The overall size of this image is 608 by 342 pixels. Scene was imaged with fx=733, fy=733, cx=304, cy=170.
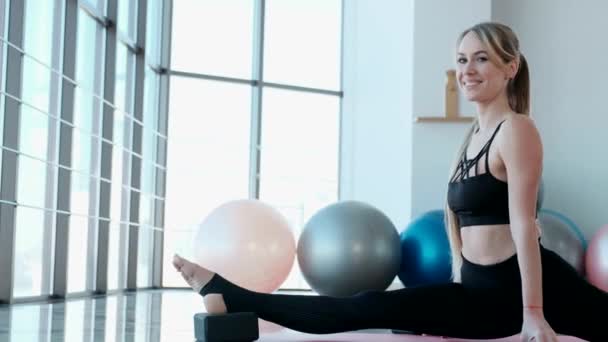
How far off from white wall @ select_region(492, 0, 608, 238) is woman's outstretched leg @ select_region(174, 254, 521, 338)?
3.23m

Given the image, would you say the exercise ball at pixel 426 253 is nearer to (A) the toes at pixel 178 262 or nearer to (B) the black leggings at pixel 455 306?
(B) the black leggings at pixel 455 306

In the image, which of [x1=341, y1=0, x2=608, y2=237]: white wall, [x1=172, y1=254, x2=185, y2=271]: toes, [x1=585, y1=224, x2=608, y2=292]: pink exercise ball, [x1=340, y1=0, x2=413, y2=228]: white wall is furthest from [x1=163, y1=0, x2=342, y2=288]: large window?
[x1=172, y1=254, x2=185, y2=271]: toes

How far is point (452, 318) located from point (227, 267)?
1901 mm

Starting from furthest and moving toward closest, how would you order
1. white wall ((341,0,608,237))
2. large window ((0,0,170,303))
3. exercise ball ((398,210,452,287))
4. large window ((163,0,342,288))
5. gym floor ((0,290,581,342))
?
1. large window ((163,0,342,288))
2. white wall ((341,0,608,237))
3. large window ((0,0,170,303))
4. exercise ball ((398,210,452,287))
5. gym floor ((0,290,581,342))

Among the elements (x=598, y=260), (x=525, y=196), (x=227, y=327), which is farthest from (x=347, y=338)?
(x=598, y=260)

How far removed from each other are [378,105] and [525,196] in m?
4.49

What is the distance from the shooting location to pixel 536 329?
1533 mm

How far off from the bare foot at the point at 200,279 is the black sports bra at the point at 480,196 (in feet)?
2.06

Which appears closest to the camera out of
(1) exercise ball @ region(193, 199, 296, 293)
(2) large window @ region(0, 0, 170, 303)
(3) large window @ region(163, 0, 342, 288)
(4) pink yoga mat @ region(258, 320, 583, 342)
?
(4) pink yoga mat @ region(258, 320, 583, 342)

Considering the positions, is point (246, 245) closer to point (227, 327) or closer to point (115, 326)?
point (115, 326)

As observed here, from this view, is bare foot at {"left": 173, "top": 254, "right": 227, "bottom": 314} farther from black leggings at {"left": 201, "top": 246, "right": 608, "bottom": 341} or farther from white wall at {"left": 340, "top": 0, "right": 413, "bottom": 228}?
white wall at {"left": 340, "top": 0, "right": 413, "bottom": 228}

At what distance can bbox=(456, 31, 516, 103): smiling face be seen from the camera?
1758mm

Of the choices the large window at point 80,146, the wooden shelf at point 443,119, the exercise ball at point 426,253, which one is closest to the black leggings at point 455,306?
the exercise ball at point 426,253

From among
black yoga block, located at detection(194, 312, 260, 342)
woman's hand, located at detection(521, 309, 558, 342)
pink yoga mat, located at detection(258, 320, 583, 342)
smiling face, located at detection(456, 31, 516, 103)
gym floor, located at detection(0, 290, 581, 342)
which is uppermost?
smiling face, located at detection(456, 31, 516, 103)
